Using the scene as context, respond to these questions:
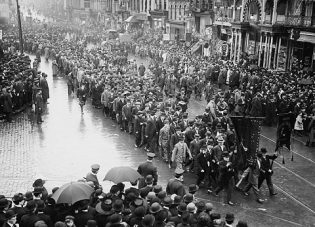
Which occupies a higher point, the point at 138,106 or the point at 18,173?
the point at 138,106

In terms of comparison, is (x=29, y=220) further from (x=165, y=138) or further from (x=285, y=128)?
(x=285, y=128)

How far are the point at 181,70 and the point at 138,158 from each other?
14702mm

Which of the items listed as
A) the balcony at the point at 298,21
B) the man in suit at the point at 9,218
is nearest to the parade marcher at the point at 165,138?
the man in suit at the point at 9,218

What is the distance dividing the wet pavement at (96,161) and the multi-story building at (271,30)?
12685mm

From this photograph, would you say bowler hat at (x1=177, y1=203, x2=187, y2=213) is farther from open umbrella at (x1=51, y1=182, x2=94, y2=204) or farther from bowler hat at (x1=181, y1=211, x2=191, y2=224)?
open umbrella at (x1=51, y1=182, x2=94, y2=204)

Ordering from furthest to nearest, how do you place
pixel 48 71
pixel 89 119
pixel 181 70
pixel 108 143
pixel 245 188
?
pixel 48 71 → pixel 181 70 → pixel 89 119 → pixel 108 143 → pixel 245 188

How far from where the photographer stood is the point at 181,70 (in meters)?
29.5

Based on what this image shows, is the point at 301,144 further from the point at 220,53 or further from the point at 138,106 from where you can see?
the point at 220,53

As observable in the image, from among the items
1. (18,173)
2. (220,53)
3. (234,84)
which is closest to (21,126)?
(18,173)

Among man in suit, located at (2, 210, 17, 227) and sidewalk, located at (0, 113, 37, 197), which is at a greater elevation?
→ man in suit, located at (2, 210, 17, 227)

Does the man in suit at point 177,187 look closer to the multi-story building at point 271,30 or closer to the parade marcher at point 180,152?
the parade marcher at point 180,152

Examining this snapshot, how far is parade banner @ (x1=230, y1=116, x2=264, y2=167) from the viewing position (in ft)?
43.7

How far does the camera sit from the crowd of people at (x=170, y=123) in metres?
8.34

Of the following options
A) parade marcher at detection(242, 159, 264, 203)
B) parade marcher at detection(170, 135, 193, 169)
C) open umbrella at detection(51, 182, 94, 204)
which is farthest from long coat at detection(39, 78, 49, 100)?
open umbrella at detection(51, 182, 94, 204)
